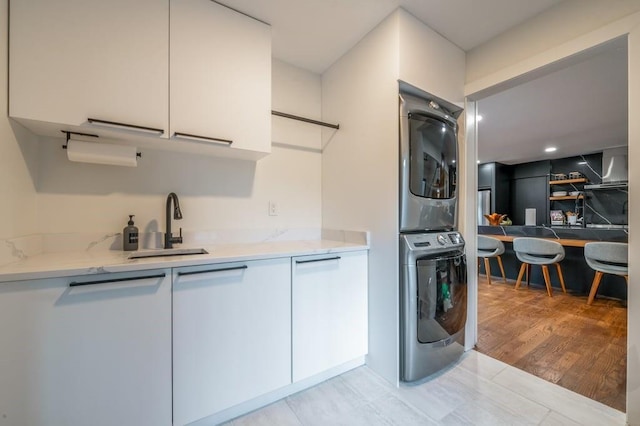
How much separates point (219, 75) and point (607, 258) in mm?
4299

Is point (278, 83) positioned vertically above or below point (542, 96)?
below

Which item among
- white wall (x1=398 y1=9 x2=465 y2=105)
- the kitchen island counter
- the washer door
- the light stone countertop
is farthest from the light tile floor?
the kitchen island counter

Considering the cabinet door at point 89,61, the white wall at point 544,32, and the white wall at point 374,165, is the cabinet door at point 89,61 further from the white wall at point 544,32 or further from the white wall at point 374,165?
the white wall at point 544,32

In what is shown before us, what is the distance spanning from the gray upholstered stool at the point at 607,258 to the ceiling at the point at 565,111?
165 cm

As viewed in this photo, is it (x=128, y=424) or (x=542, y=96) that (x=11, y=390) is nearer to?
(x=128, y=424)

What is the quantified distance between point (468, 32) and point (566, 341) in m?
2.67

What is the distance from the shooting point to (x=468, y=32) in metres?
1.82

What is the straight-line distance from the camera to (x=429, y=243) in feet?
5.59

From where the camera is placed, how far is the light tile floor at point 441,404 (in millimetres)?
1361

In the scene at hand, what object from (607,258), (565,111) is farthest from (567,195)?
(607,258)

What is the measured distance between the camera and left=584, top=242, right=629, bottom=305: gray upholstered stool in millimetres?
2804

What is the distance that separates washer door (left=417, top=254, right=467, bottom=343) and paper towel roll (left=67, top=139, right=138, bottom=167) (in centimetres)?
181

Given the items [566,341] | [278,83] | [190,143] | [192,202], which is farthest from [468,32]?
[566,341]

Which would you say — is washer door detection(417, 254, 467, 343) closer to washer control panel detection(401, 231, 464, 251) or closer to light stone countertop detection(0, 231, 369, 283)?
washer control panel detection(401, 231, 464, 251)
